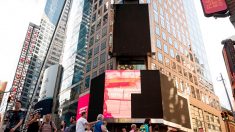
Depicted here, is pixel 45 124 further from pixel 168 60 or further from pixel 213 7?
pixel 168 60

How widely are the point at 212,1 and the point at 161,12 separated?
1345 inches

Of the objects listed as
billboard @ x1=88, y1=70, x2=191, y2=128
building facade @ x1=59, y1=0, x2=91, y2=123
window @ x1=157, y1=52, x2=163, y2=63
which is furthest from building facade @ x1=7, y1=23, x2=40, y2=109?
billboard @ x1=88, y1=70, x2=191, y2=128

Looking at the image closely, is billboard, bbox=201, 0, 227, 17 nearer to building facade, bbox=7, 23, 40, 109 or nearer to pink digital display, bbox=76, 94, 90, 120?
pink digital display, bbox=76, 94, 90, 120

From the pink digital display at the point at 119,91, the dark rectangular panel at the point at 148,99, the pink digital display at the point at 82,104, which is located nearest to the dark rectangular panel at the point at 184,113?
the dark rectangular panel at the point at 148,99

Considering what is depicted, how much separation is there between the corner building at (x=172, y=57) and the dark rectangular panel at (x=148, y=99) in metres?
4.48

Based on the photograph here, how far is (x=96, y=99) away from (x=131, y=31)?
39.9 feet

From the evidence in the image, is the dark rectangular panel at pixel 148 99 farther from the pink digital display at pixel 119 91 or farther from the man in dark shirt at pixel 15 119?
the man in dark shirt at pixel 15 119

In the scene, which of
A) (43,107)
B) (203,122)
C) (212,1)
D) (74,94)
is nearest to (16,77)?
(43,107)

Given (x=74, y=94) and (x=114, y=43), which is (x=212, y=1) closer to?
(x=114, y=43)

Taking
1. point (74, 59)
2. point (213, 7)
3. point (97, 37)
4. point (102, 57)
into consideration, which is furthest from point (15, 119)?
point (74, 59)

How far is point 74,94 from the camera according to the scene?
4956cm

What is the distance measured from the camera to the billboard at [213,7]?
54.5 feet

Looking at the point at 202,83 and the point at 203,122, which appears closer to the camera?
the point at 203,122

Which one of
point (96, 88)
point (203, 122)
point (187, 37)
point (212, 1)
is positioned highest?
point (187, 37)
